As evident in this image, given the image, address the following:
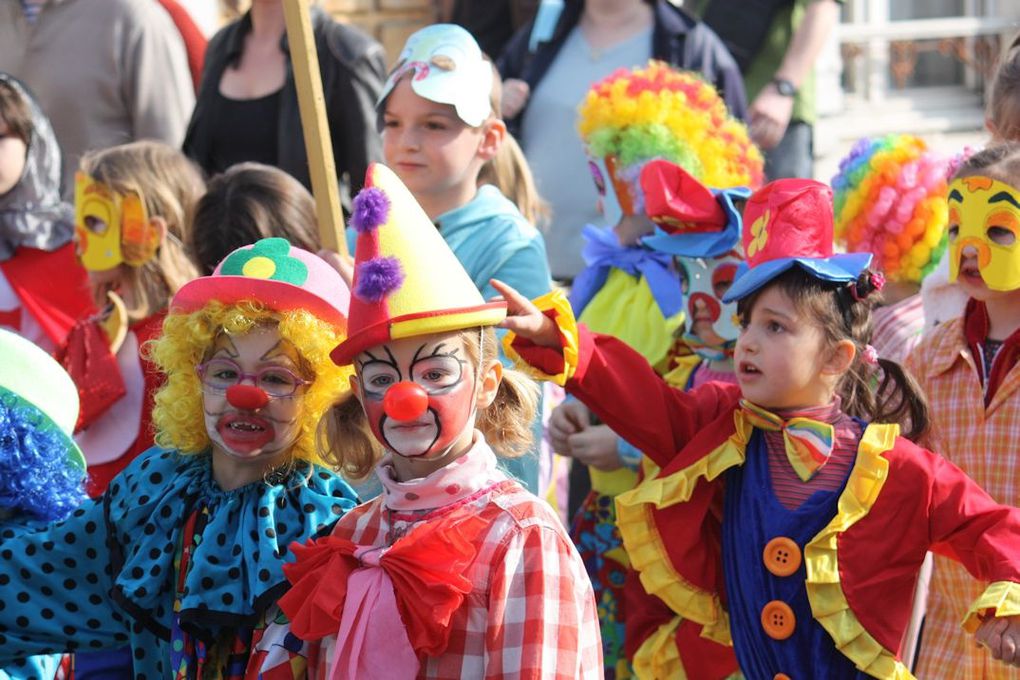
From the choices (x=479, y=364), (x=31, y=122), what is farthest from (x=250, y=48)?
(x=479, y=364)

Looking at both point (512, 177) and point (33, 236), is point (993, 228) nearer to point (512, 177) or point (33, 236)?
point (512, 177)

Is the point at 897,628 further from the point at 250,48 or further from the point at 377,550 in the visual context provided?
the point at 250,48

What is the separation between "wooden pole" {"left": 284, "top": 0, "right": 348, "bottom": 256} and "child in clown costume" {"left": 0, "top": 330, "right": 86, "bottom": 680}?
27.9 inches

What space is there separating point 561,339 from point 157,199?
194cm

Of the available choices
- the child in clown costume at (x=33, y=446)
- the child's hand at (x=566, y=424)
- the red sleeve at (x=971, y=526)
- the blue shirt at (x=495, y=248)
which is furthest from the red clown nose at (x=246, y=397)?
the red sleeve at (x=971, y=526)

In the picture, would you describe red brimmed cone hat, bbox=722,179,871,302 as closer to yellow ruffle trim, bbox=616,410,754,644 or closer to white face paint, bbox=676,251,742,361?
yellow ruffle trim, bbox=616,410,754,644

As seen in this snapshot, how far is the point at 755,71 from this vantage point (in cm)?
664

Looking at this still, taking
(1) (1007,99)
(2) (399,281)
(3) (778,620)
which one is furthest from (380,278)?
(1) (1007,99)

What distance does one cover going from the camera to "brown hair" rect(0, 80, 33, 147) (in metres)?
5.50

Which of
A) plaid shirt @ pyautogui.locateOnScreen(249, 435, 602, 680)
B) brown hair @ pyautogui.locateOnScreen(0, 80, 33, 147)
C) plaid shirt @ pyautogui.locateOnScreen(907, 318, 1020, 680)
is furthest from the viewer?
brown hair @ pyautogui.locateOnScreen(0, 80, 33, 147)

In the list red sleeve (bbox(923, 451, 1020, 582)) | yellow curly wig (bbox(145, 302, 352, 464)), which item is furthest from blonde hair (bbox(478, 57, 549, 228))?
red sleeve (bbox(923, 451, 1020, 582))

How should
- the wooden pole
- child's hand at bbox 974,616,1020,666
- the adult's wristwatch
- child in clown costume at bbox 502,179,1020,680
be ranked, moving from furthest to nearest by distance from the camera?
the adult's wristwatch, the wooden pole, child in clown costume at bbox 502,179,1020,680, child's hand at bbox 974,616,1020,666

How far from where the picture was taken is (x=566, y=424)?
448 centimetres

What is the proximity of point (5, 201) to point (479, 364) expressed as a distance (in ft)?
10.2
